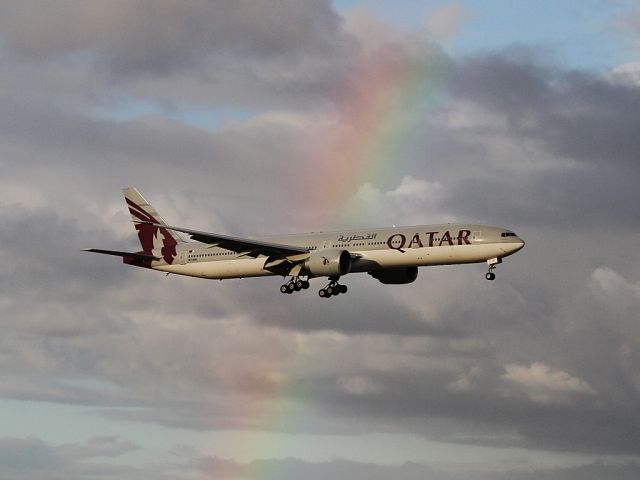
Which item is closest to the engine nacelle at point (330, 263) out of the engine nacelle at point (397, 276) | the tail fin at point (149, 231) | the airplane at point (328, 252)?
the airplane at point (328, 252)

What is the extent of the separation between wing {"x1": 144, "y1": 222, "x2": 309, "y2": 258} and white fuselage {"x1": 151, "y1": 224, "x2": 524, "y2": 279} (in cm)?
172

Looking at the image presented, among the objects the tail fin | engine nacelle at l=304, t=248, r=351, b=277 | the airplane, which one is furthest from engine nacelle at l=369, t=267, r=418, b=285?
the tail fin

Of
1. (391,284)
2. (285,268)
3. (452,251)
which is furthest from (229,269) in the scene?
(452,251)

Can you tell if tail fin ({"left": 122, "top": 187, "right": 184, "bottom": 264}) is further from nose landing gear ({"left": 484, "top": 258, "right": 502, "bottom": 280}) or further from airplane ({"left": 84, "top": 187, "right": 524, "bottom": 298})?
nose landing gear ({"left": 484, "top": 258, "right": 502, "bottom": 280})

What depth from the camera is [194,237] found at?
124 meters

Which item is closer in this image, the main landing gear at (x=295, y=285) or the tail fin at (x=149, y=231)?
the main landing gear at (x=295, y=285)

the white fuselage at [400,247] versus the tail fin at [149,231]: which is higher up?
the tail fin at [149,231]

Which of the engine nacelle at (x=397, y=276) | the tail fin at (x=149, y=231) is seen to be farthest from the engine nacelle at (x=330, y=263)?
the tail fin at (x=149, y=231)

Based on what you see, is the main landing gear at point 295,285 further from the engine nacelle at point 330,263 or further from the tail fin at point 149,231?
the tail fin at point 149,231

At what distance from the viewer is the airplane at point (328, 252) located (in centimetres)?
12019

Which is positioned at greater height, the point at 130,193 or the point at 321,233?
the point at 130,193

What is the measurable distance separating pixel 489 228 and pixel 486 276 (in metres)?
4.41

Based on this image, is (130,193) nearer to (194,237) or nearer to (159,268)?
(159,268)

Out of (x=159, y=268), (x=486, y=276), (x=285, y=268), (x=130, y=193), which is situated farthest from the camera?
(x=130, y=193)
